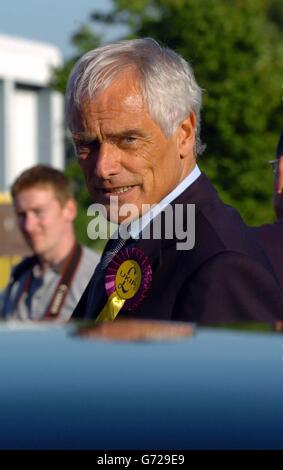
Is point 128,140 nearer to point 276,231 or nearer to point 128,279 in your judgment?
point 128,279

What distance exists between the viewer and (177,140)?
119 inches

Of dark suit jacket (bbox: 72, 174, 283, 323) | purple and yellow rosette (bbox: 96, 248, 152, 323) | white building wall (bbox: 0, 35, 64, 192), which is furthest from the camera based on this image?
white building wall (bbox: 0, 35, 64, 192)

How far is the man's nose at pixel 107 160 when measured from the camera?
2996 millimetres

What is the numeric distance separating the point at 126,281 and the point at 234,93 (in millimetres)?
27088

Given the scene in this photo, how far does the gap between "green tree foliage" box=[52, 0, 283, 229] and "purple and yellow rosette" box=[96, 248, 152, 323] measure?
82.8ft

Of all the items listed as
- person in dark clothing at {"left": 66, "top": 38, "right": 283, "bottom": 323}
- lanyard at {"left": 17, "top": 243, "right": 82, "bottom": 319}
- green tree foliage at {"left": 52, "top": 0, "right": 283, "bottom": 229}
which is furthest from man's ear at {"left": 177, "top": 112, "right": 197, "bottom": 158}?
green tree foliage at {"left": 52, "top": 0, "right": 283, "bottom": 229}

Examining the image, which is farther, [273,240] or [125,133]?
[273,240]

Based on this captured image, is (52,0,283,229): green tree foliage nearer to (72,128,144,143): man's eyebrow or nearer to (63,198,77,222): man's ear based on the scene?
(63,198,77,222): man's ear

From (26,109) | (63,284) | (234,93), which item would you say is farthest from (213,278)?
(26,109)

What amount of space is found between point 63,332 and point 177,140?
134 cm

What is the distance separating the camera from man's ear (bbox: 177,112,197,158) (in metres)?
3.03

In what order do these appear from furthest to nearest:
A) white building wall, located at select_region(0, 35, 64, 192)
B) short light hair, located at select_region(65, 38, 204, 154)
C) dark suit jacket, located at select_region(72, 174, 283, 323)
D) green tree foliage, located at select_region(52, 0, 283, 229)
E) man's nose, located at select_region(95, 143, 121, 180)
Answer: white building wall, located at select_region(0, 35, 64, 192), green tree foliage, located at select_region(52, 0, 283, 229), man's nose, located at select_region(95, 143, 121, 180), short light hair, located at select_region(65, 38, 204, 154), dark suit jacket, located at select_region(72, 174, 283, 323)

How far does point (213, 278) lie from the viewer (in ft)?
8.02
